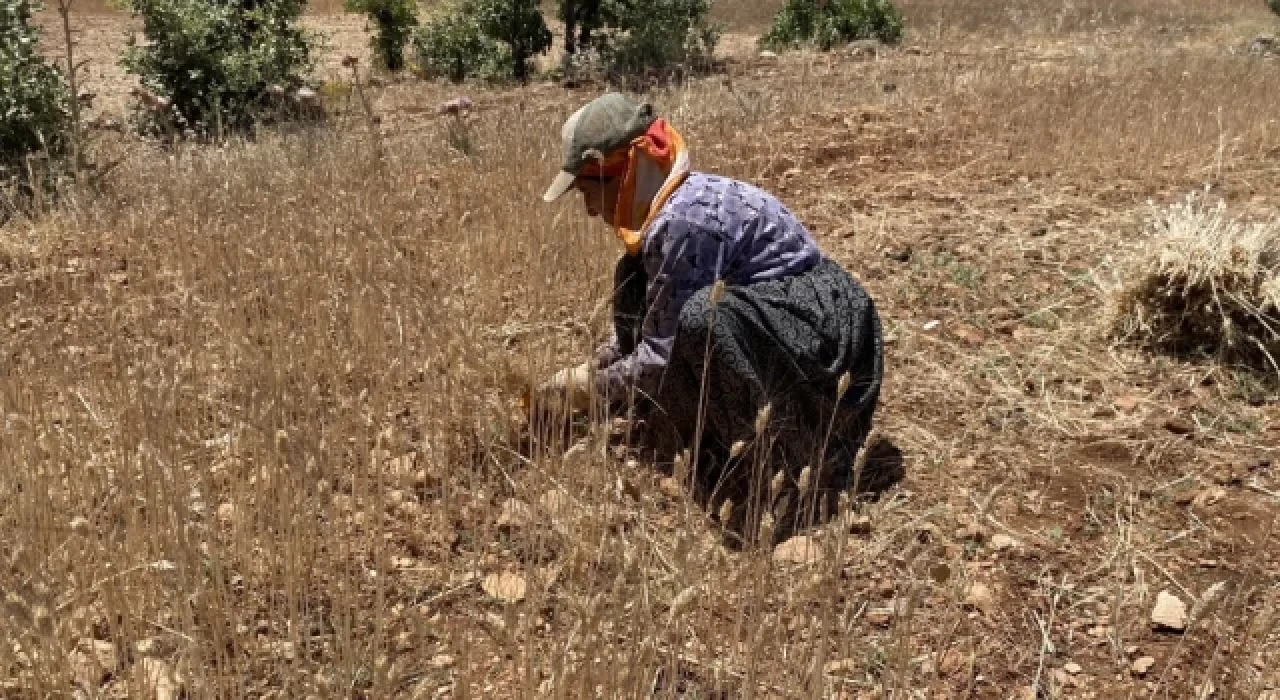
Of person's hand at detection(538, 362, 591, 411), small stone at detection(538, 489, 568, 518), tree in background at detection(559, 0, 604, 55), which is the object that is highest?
tree in background at detection(559, 0, 604, 55)

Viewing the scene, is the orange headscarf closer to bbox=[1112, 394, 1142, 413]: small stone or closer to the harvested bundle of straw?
bbox=[1112, 394, 1142, 413]: small stone

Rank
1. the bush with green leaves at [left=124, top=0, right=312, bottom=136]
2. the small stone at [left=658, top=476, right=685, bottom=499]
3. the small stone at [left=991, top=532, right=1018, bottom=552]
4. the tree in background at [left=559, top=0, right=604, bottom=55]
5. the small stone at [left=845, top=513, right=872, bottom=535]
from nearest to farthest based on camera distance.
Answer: the small stone at [left=991, top=532, right=1018, bottom=552], the small stone at [left=845, top=513, right=872, bottom=535], the small stone at [left=658, top=476, right=685, bottom=499], the bush with green leaves at [left=124, top=0, right=312, bottom=136], the tree in background at [left=559, top=0, right=604, bottom=55]

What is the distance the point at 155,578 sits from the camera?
1.82m

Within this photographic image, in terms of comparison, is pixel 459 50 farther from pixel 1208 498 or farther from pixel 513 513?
pixel 1208 498

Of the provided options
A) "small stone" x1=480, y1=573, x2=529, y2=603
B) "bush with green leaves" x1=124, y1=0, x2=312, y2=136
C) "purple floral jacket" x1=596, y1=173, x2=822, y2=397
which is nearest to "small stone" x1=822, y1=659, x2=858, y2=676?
"small stone" x1=480, y1=573, x2=529, y2=603

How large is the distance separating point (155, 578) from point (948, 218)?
140 inches

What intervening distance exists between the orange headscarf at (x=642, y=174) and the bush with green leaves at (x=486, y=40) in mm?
8178

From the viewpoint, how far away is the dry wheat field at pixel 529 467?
1665 millimetres

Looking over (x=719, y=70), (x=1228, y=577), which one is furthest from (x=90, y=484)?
(x=719, y=70)

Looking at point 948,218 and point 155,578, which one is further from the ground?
point 948,218

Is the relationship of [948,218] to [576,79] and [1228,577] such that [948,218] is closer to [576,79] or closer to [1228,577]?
[1228,577]

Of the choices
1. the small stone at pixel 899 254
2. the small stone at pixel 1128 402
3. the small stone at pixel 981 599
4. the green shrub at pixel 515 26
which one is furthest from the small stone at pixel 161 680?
A: the green shrub at pixel 515 26

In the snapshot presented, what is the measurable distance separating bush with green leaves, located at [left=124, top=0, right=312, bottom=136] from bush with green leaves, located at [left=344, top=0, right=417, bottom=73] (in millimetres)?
3429

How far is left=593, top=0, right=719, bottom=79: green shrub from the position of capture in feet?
Answer: 32.8
